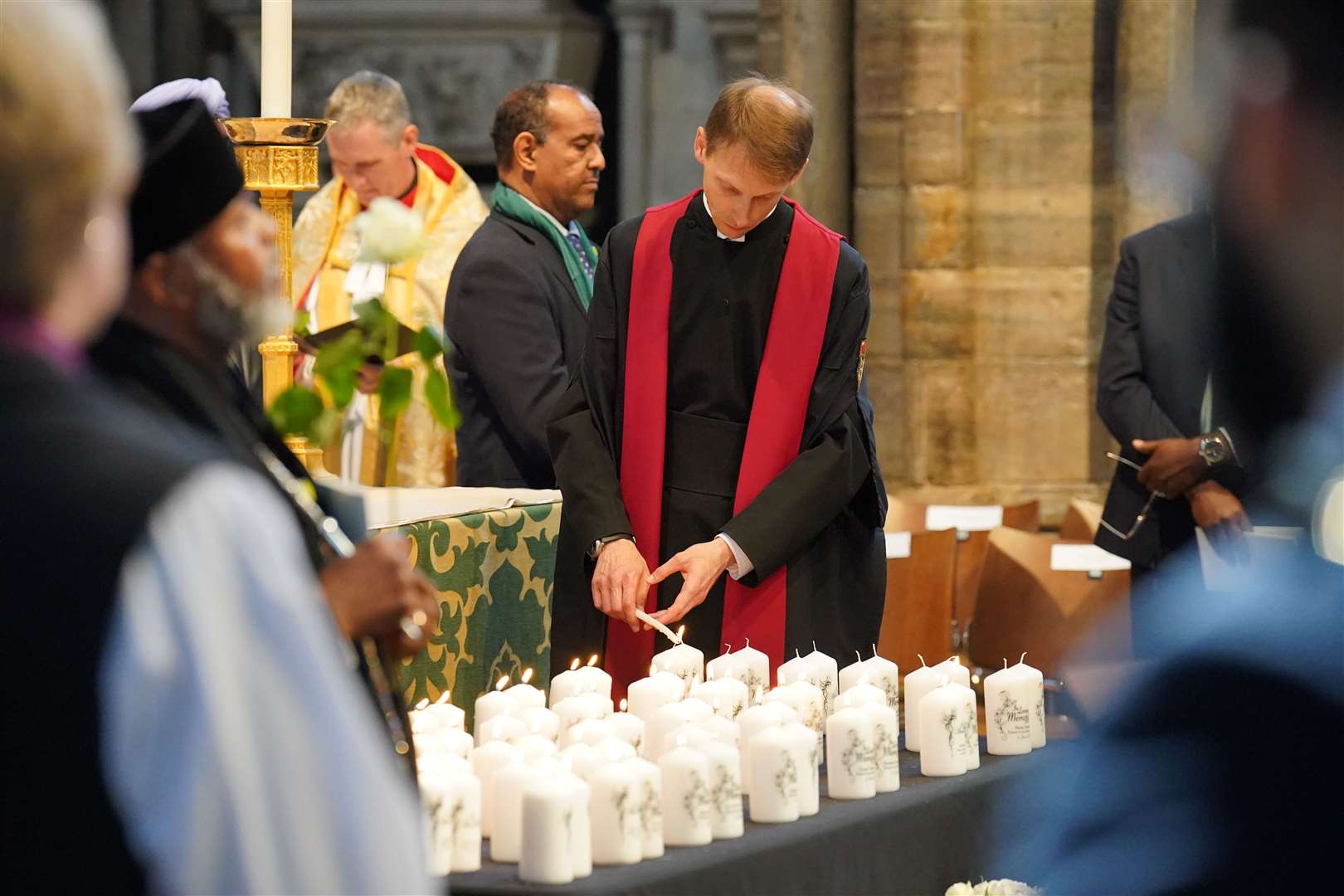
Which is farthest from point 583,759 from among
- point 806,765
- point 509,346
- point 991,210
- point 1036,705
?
point 991,210

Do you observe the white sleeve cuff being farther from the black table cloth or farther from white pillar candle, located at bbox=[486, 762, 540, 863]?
white pillar candle, located at bbox=[486, 762, 540, 863]

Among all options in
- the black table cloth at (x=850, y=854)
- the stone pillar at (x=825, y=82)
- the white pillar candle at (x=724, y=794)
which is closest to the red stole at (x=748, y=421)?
the black table cloth at (x=850, y=854)

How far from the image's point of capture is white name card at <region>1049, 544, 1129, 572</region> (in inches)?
225

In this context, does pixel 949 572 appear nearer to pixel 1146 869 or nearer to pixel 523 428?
pixel 523 428

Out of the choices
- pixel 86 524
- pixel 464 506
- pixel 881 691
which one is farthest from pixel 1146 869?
pixel 464 506

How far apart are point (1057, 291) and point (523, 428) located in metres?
3.04

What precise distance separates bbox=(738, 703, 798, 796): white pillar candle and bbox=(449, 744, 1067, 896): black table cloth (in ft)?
0.39

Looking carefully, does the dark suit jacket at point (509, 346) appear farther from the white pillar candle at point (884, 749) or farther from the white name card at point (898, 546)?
the white pillar candle at point (884, 749)

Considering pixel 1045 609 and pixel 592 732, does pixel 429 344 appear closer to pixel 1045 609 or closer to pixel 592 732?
pixel 592 732

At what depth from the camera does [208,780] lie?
3.91 ft

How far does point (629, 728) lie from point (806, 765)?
0.84ft

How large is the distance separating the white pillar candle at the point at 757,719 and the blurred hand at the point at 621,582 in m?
0.68

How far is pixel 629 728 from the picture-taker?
2750mm

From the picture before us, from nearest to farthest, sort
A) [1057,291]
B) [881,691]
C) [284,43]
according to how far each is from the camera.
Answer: [881,691]
[284,43]
[1057,291]
